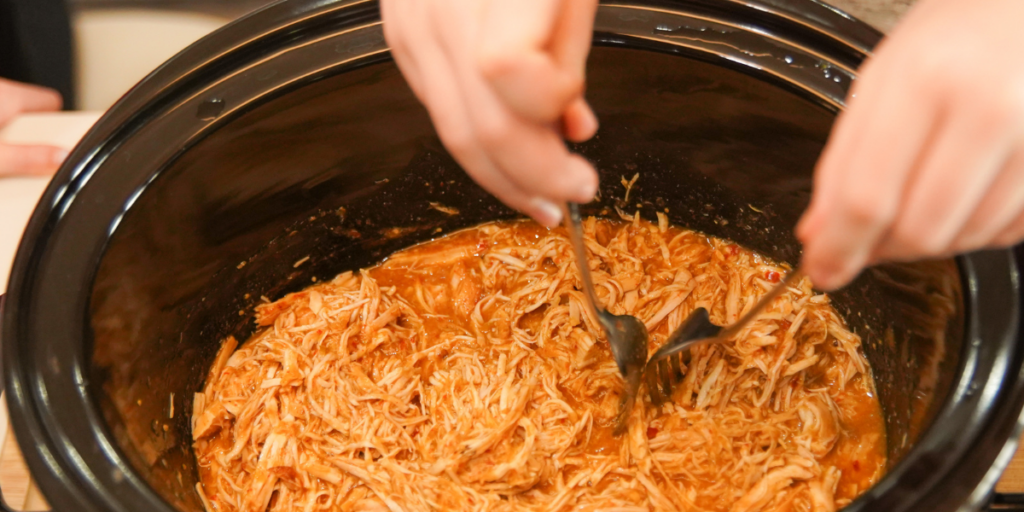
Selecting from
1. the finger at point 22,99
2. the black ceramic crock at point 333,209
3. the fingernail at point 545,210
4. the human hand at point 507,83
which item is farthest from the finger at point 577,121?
the finger at point 22,99

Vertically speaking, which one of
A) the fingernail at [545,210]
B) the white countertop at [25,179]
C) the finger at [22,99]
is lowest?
the white countertop at [25,179]

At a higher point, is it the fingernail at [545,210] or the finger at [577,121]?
the finger at [577,121]

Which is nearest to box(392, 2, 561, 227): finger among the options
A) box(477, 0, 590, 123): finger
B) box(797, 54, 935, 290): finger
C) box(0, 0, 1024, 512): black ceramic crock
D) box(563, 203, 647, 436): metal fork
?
box(477, 0, 590, 123): finger

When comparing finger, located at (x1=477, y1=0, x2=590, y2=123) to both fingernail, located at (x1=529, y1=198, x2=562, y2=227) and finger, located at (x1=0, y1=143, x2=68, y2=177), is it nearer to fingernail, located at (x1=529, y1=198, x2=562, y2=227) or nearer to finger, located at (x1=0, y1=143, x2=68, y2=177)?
fingernail, located at (x1=529, y1=198, x2=562, y2=227)

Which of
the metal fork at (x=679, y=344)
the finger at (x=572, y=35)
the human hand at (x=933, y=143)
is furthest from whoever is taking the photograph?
the metal fork at (x=679, y=344)

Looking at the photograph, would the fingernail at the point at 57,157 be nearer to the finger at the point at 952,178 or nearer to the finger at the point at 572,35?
the finger at the point at 572,35

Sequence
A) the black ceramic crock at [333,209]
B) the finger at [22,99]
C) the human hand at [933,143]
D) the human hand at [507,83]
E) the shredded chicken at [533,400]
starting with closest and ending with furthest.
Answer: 1. the human hand at [933,143]
2. the human hand at [507,83]
3. the black ceramic crock at [333,209]
4. the shredded chicken at [533,400]
5. the finger at [22,99]
